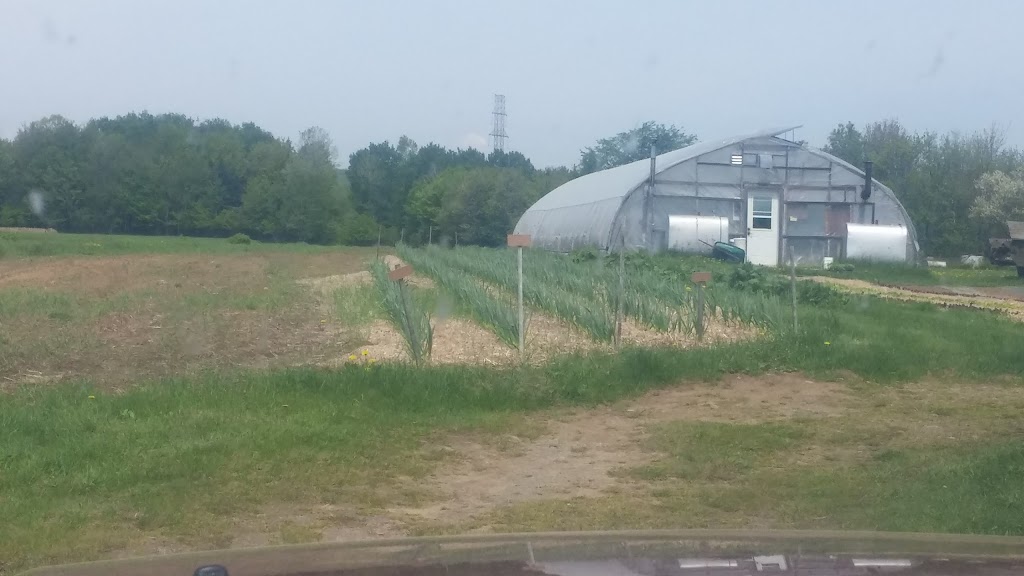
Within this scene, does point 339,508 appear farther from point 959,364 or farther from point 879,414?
point 959,364

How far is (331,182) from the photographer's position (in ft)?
187

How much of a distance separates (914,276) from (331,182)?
36.9 meters

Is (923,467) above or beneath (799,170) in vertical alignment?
beneath

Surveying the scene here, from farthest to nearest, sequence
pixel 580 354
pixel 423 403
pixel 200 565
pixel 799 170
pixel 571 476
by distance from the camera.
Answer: pixel 799 170
pixel 580 354
pixel 423 403
pixel 571 476
pixel 200 565

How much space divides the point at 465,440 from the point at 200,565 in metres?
4.57

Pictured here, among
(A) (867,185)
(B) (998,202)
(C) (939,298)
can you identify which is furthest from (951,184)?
(C) (939,298)

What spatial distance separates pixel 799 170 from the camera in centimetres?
3131

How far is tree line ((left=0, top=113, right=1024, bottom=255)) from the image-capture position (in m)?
45.2

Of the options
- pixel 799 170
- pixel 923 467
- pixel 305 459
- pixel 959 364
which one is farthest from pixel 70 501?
pixel 799 170

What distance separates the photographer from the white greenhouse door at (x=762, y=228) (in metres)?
31.0

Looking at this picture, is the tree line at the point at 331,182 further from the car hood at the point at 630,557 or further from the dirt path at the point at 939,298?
the car hood at the point at 630,557

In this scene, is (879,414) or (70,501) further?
(879,414)

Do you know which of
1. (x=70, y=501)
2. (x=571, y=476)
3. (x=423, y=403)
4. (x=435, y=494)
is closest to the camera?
(x=70, y=501)

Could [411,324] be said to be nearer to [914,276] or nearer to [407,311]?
[407,311]
